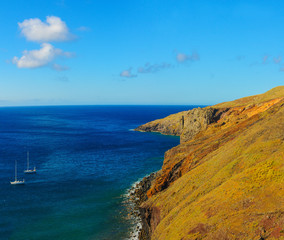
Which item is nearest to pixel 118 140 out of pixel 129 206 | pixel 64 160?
pixel 64 160

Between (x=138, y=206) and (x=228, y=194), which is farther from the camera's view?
(x=138, y=206)

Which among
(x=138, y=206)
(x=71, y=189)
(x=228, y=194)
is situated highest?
(x=228, y=194)

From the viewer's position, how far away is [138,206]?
2411 inches

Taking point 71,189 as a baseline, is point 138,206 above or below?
below

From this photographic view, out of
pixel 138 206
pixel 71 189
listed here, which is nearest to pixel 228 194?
pixel 138 206

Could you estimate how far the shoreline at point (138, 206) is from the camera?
159ft

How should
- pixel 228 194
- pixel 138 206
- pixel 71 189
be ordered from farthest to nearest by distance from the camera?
pixel 71 189
pixel 138 206
pixel 228 194

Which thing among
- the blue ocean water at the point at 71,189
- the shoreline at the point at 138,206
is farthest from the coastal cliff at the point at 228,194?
Result: the blue ocean water at the point at 71,189

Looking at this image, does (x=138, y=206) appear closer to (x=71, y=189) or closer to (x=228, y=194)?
(x=71, y=189)

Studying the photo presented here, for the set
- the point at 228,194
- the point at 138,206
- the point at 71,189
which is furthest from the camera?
the point at 71,189

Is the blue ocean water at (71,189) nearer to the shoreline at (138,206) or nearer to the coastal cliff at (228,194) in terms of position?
the shoreline at (138,206)

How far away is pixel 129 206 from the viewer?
61.6 meters

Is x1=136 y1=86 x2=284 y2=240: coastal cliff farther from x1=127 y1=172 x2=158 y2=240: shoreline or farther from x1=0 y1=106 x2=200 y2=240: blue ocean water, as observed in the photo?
x1=0 y1=106 x2=200 y2=240: blue ocean water

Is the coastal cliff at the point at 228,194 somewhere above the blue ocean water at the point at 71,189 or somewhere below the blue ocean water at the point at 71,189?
above
